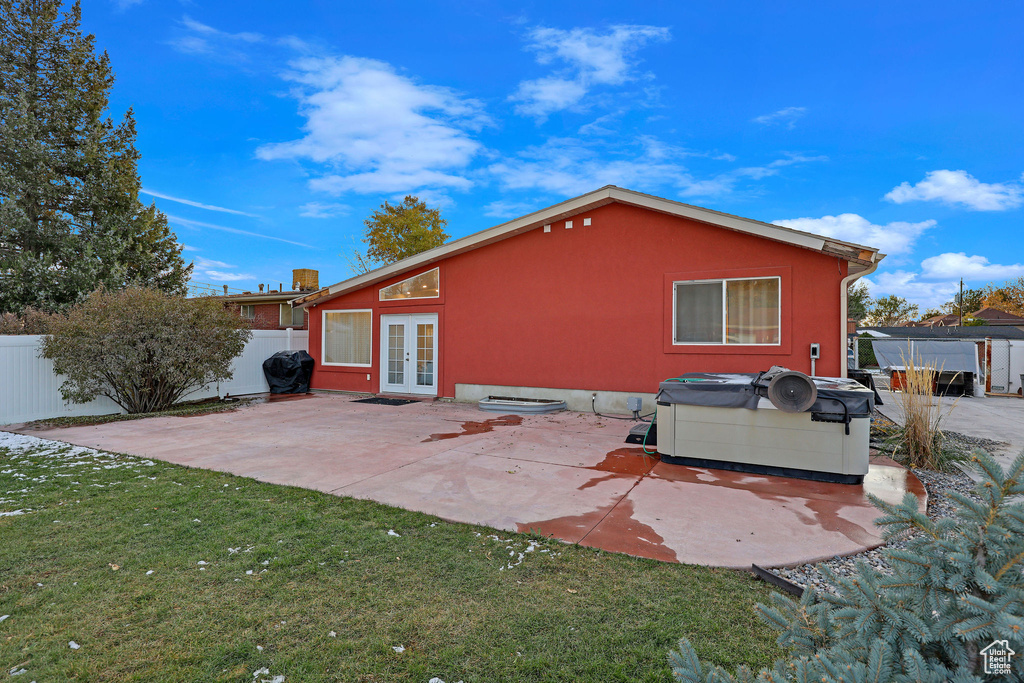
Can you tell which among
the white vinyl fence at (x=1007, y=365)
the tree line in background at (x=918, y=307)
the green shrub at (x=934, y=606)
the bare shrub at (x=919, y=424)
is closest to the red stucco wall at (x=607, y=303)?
the bare shrub at (x=919, y=424)

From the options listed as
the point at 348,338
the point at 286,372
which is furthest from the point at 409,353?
the point at 286,372

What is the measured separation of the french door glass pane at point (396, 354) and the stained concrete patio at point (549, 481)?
3.76 metres

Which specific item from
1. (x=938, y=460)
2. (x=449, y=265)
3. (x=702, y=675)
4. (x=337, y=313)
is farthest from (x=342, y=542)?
(x=337, y=313)

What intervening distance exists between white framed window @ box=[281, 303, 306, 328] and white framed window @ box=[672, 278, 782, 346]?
15.8 metres

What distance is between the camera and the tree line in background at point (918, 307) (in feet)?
120

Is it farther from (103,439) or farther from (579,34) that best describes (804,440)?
(579,34)

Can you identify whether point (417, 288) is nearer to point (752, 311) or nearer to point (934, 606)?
point (752, 311)

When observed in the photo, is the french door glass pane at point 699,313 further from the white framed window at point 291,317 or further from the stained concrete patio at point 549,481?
the white framed window at point 291,317

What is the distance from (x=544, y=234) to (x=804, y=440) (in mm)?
6417

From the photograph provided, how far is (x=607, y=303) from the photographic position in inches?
364

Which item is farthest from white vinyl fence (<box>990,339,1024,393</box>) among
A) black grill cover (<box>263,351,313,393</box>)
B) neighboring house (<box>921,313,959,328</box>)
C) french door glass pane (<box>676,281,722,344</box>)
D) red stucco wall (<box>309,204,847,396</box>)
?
neighboring house (<box>921,313,959,328</box>)

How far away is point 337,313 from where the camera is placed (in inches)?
505

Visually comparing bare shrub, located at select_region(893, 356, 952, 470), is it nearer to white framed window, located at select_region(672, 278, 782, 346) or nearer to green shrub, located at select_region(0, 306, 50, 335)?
white framed window, located at select_region(672, 278, 782, 346)

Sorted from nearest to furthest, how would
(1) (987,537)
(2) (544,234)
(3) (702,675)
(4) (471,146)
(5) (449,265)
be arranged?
(1) (987,537) → (3) (702,675) → (2) (544,234) → (5) (449,265) → (4) (471,146)
